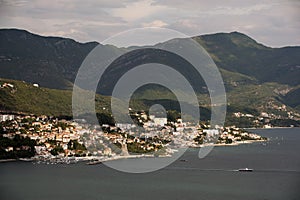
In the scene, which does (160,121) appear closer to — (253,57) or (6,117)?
(6,117)

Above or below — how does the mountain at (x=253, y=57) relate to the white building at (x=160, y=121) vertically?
above

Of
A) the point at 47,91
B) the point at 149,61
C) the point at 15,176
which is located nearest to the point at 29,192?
the point at 15,176

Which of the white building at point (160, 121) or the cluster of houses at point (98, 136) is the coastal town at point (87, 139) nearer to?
the cluster of houses at point (98, 136)

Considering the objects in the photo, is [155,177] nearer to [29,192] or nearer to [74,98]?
[29,192]

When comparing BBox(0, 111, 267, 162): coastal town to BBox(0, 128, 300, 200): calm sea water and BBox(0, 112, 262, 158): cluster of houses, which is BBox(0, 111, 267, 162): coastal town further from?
BBox(0, 128, 300, 200): calm sea water

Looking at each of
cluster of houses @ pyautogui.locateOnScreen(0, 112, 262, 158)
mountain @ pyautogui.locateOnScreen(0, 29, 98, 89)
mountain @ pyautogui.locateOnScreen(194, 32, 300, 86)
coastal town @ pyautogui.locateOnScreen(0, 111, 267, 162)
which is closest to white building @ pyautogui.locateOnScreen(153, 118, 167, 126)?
cluster of houses @ pyautogui.locateOnScreen(0, 112, 262, 158)

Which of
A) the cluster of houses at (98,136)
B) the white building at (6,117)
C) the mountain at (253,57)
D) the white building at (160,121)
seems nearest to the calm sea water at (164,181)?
the cluster of houses at (98,136)
